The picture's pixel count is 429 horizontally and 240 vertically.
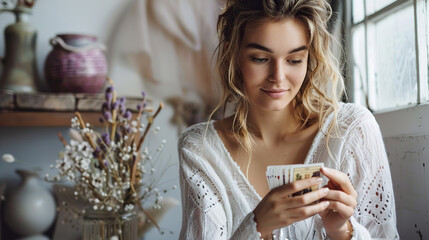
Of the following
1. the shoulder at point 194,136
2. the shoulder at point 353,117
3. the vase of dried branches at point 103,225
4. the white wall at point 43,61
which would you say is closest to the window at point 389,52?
the shoulder at point 353,117

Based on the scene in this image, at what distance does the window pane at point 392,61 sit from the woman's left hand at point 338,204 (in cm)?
58

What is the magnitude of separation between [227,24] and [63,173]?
1021 mm

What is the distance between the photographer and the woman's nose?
5.22 ft

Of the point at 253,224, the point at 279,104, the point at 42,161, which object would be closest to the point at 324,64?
the point at 279,104

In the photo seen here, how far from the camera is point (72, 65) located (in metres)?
2.48

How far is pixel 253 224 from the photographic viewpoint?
1506mm

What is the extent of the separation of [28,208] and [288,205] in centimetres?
164

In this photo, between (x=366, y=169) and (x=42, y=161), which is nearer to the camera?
(x=366, y=169)

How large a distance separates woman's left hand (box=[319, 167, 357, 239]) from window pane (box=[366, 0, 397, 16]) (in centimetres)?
94

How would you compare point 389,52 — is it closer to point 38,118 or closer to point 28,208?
point 38,118

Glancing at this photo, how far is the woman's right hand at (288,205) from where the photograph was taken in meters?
1.32

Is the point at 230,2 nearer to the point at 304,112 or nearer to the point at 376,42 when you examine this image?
the point at 304,112

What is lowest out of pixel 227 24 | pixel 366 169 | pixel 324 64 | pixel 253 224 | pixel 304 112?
pixel 253 224

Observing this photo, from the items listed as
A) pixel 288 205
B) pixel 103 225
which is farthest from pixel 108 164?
pixel 288 205
